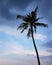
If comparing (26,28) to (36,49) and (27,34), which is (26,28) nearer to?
(27,34)

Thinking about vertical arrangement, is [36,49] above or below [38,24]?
below

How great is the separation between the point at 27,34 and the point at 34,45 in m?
3.18

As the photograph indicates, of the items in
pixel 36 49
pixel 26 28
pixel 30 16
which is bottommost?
pixel 36 49

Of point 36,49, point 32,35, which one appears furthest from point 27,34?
point 36,49

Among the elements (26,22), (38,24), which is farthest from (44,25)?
(26,22)

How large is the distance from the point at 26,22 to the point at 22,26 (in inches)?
53.0

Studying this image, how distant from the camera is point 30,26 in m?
42.2

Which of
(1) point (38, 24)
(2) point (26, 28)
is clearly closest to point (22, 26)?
(2) point (26, 28)

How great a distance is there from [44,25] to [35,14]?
3410 millimetres

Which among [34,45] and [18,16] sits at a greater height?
[18,16]

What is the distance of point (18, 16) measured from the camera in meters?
42.9

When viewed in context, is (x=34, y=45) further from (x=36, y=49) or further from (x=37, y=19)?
(x=37, y=19)

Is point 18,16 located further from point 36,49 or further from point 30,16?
point 36,49

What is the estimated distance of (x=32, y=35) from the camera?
42.1m
